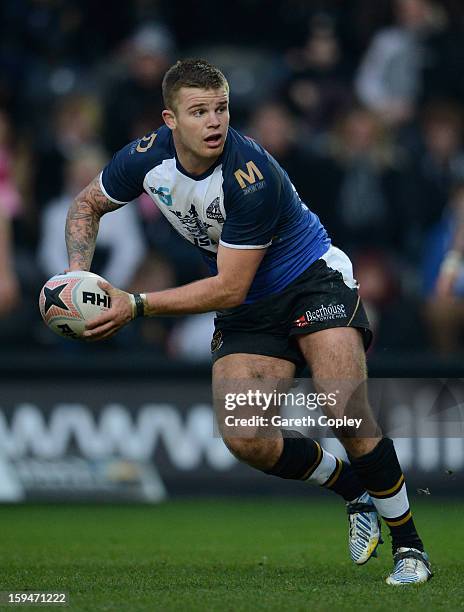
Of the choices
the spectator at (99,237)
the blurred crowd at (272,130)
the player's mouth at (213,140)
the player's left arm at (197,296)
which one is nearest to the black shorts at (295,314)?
the player's left arm at (197,296)

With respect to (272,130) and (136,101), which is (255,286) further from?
(136,101)

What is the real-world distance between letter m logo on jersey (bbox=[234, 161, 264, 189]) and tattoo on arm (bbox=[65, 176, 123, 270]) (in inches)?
34.9

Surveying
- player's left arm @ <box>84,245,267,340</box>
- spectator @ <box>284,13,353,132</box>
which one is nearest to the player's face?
player's left arm @ <box>84,245,267,340</box>

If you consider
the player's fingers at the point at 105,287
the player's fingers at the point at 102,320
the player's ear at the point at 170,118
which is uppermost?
the player's ear at the point at 170,118

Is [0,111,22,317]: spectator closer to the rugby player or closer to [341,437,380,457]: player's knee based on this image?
the rugby player

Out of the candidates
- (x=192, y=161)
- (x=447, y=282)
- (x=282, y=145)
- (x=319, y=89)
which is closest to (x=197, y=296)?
(x=192, y=161)

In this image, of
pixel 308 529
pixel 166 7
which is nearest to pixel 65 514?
pixel 308 529

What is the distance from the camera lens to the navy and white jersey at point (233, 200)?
21.2 ft

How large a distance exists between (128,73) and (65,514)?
5.31 meters

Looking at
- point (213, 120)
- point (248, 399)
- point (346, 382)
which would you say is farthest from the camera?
point (248, 399)

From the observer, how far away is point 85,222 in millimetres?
7020

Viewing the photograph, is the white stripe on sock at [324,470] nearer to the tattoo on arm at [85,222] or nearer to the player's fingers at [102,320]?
the player's fingers at [102,320]

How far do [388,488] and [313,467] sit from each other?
1.73ft

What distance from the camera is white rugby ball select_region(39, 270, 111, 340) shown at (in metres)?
6.31
